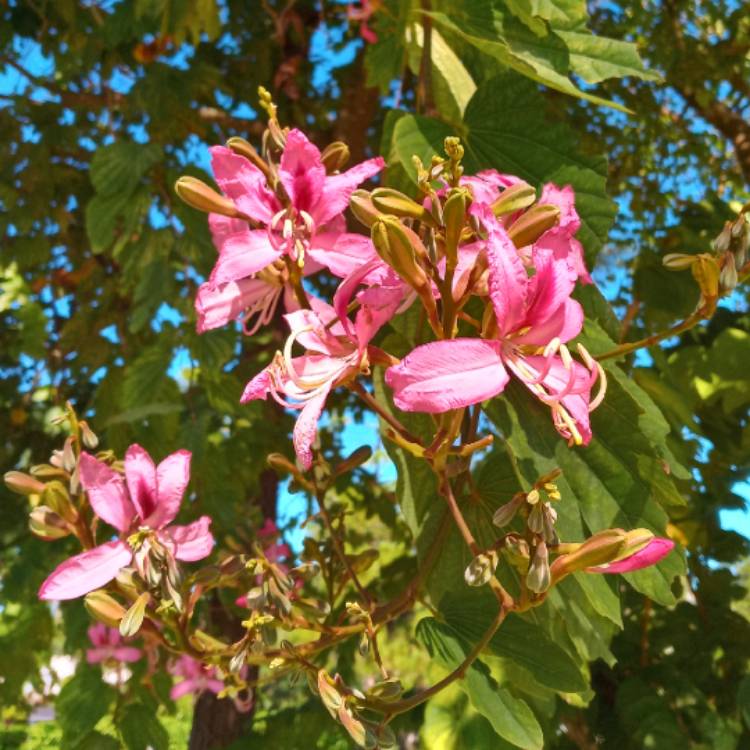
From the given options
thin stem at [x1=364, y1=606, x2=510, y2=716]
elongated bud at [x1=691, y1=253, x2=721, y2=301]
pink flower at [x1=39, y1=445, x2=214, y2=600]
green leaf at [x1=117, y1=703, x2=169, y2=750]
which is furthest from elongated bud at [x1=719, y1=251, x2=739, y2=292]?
green leaf at [x1=117, y1=703, x2=169, y2=750]

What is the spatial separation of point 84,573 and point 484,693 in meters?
0.26

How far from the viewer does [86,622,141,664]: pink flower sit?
1090 mm

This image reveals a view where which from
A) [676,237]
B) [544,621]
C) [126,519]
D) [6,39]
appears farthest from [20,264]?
[544,621]

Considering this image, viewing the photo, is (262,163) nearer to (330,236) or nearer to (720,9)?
(330,236)

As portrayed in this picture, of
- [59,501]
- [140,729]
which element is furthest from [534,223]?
[140,729]

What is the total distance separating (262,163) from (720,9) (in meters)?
2.00

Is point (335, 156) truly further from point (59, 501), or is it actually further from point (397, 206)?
point (59, 501)

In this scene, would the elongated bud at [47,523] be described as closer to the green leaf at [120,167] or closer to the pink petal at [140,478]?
the pink petal at [140,478]

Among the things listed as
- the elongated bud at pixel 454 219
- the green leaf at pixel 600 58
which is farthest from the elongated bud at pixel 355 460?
the green leaf at pixel 600 58

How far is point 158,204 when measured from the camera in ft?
5.14

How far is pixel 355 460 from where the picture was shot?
25.7 inches

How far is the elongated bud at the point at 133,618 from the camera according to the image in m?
0.50

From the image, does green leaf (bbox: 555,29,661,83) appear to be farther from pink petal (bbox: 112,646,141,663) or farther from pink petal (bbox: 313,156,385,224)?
pink petal (bbox: 112,646,141,663)

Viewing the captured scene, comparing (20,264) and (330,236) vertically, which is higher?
(330,236)
